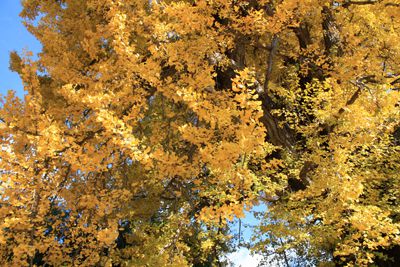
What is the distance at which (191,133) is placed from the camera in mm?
4766

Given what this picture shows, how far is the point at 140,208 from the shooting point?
7441mm

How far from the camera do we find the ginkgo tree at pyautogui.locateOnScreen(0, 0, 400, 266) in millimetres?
4371

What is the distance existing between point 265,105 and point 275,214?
2.91 m

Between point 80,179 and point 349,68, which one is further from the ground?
point 349,68

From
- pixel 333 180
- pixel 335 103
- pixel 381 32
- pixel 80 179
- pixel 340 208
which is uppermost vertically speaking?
pixel 381 32

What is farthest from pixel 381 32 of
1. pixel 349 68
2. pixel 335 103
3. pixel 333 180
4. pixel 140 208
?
pixel 140 208

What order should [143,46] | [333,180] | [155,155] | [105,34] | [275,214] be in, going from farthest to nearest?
1. [143,46]
2. [105,34]
3. [275,214]
4. [333,180]
5. [155,155]

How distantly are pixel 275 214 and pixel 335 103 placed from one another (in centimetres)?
229

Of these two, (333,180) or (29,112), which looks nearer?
(29,112)

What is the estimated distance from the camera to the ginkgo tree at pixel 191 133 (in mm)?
4371

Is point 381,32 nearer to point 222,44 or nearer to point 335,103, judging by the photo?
point 335,103

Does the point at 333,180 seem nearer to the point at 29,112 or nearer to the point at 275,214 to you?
the point at 275,214

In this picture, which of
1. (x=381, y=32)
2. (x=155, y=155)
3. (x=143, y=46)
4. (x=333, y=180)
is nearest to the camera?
(x=155, y=155)

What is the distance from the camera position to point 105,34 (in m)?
6.03
